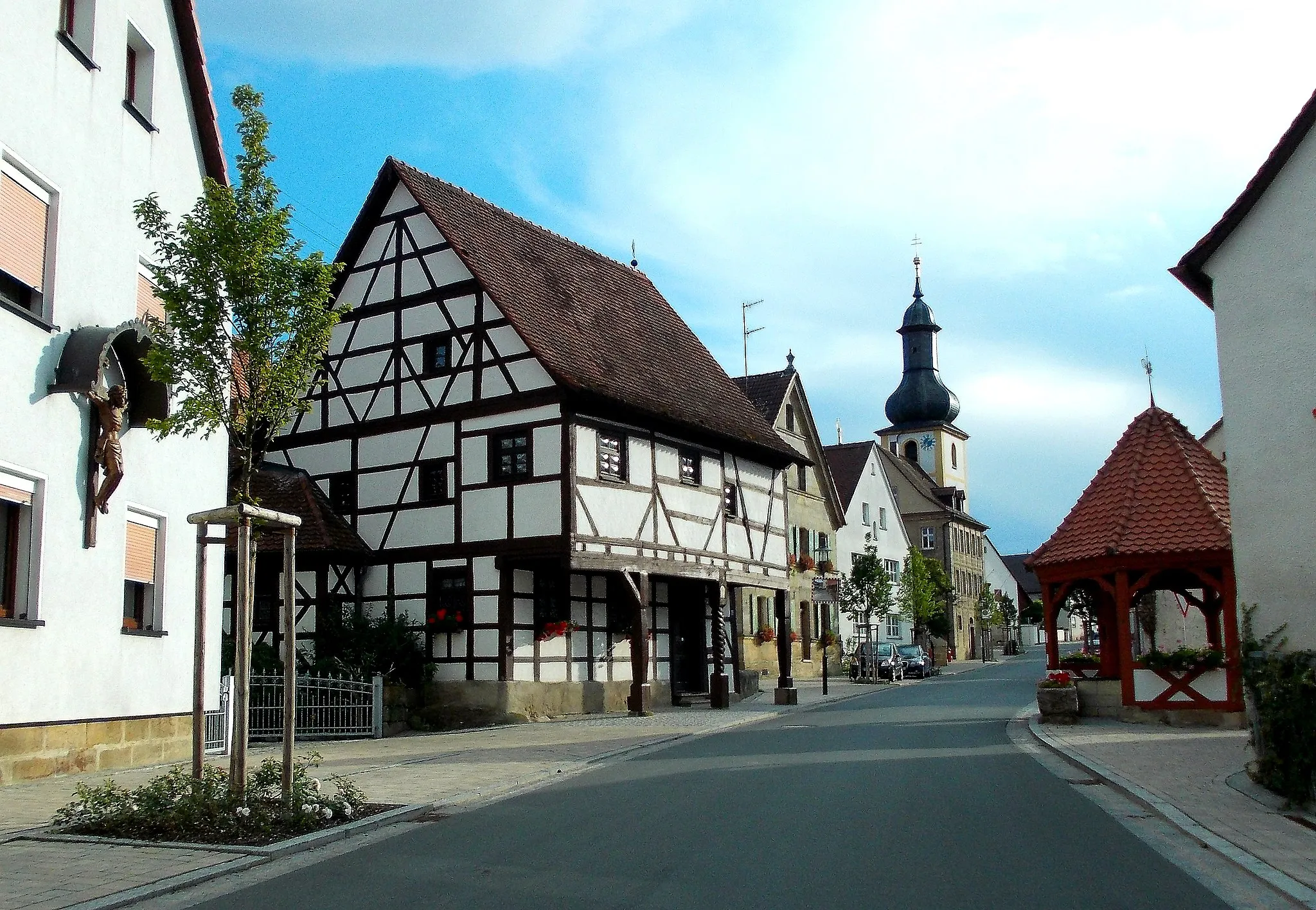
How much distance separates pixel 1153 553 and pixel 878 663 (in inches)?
995

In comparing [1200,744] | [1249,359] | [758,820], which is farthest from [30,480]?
[1200,744]

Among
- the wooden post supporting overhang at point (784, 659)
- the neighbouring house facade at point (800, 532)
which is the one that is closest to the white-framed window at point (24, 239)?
the wooden post supporting overhang at point (784, 659)

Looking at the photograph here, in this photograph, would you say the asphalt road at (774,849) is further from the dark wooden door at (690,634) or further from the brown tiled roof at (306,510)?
the dark wooden door at (690,634)

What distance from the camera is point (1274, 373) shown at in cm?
1229

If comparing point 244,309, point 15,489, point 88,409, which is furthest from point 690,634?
point 244,309

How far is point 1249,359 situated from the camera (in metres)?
12.6

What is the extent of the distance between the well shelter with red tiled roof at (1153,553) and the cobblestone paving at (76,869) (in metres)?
14.9

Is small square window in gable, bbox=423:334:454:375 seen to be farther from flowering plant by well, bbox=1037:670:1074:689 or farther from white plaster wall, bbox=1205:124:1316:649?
white plaster wall, bbox=1205:124:1316:649

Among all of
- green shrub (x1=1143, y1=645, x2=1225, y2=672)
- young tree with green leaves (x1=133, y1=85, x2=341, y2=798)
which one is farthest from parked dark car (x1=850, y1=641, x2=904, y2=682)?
young tree with green leaves (x1=133, y1=85, x2=341, y2=798)

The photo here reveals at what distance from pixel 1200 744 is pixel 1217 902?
10.1 m

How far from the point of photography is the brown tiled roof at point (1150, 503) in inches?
760

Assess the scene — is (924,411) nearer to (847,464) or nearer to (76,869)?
(847,464)

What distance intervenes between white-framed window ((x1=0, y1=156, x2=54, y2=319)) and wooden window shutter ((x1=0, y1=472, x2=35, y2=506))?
1.78 meters

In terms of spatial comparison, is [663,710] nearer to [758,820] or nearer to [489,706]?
[489,706]
